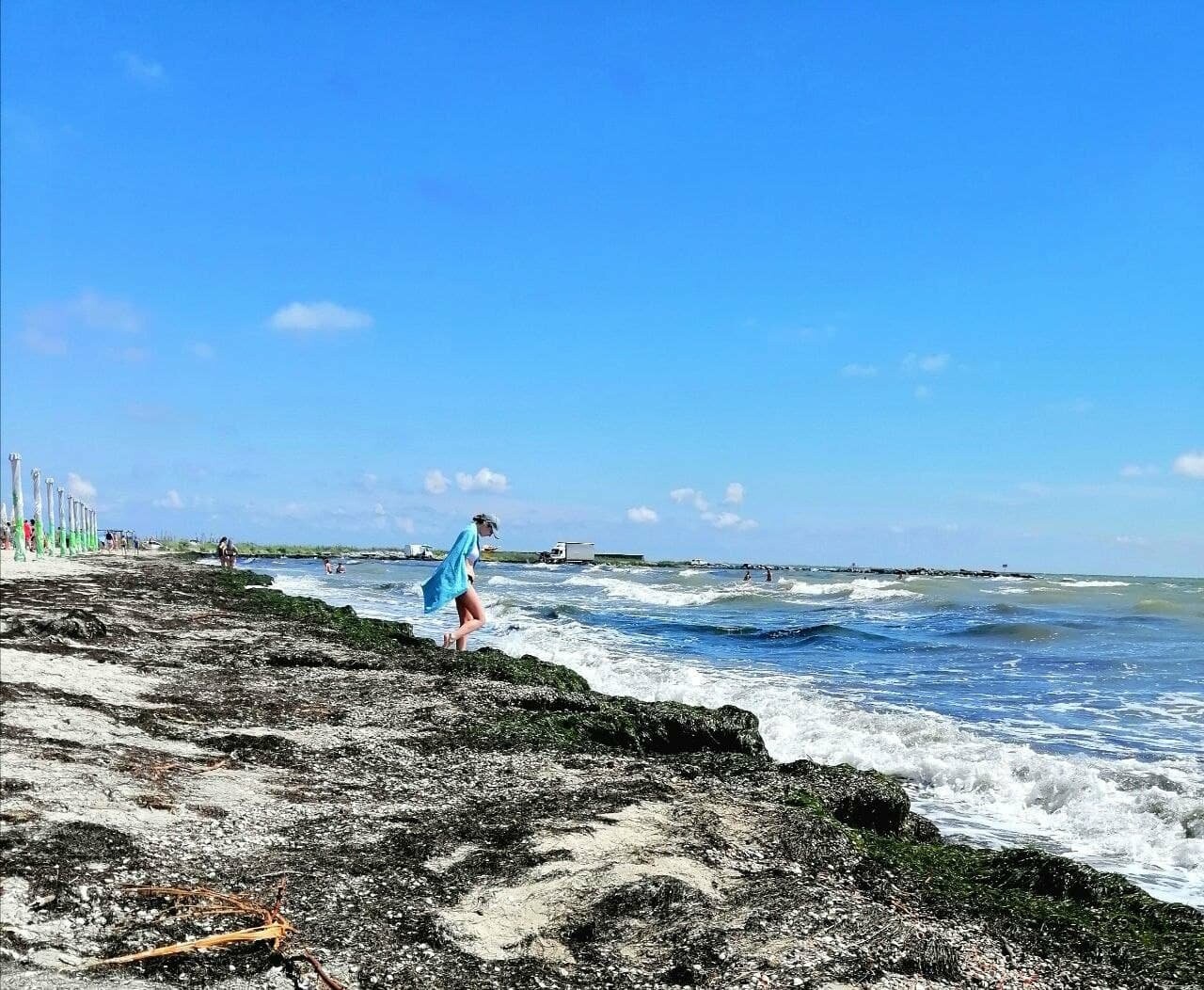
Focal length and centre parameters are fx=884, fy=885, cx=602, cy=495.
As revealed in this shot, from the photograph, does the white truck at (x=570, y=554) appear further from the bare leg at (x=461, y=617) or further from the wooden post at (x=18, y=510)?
the bare leg at (x=461, y=617)

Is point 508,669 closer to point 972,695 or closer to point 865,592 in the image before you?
point 972,695

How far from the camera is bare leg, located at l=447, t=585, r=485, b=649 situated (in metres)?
11.6

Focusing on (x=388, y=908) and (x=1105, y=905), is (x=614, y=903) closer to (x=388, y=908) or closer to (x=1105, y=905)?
(x=388, y=908)

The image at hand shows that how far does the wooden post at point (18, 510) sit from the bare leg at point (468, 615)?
28.4m

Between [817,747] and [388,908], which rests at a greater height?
[388,908]

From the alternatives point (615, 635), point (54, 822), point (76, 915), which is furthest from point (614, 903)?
point (615, 635)

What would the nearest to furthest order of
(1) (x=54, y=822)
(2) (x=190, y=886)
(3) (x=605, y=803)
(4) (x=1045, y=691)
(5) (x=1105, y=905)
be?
(2) (x=190, y=886) → (1) (x=54, y=822) → (5) (x=1105, y=905) → (3) (x=605, y=803) → (4) (x=1045, y=691)

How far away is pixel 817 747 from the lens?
9875 mm

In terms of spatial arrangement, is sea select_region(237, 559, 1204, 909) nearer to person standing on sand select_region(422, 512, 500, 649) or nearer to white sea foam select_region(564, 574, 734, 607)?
person standing on sand select_region(422, 512, 500, 649)

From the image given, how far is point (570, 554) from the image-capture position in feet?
387

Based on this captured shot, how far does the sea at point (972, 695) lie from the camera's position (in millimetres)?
7355

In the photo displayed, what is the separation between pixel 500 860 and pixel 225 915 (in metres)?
1.32

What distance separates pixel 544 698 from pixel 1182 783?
611cm

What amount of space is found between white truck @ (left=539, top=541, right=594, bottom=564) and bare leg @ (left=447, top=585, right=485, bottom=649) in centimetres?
10218
